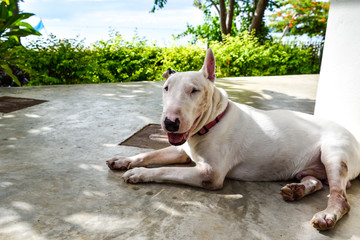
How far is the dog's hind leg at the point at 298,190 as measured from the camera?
2.28m

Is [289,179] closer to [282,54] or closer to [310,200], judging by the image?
[310,200]

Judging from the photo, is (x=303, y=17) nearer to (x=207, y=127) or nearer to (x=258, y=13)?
(x=258, y=13)

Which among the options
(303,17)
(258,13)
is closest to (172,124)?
(258,13)

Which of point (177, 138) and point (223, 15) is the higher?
point (223, 15)

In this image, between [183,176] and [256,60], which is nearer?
[183,176]

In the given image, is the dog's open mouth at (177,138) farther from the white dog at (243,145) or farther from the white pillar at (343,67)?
the white pillar at (343,67)

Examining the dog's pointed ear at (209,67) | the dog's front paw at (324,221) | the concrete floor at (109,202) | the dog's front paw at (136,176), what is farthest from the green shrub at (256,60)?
the dog's front paw at (324,221)

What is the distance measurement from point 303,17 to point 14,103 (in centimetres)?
1730

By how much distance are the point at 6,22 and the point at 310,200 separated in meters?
4.97

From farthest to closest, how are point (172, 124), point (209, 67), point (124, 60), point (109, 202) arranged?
1. point (124, 60)
2. point (209, 67)
3. point (109, 202)
4. point (172, 124)

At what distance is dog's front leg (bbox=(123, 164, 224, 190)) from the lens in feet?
7.89

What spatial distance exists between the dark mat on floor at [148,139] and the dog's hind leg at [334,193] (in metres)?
1.87

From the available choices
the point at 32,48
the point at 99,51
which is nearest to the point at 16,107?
the point at 32,48

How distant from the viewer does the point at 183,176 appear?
8.00 feet
